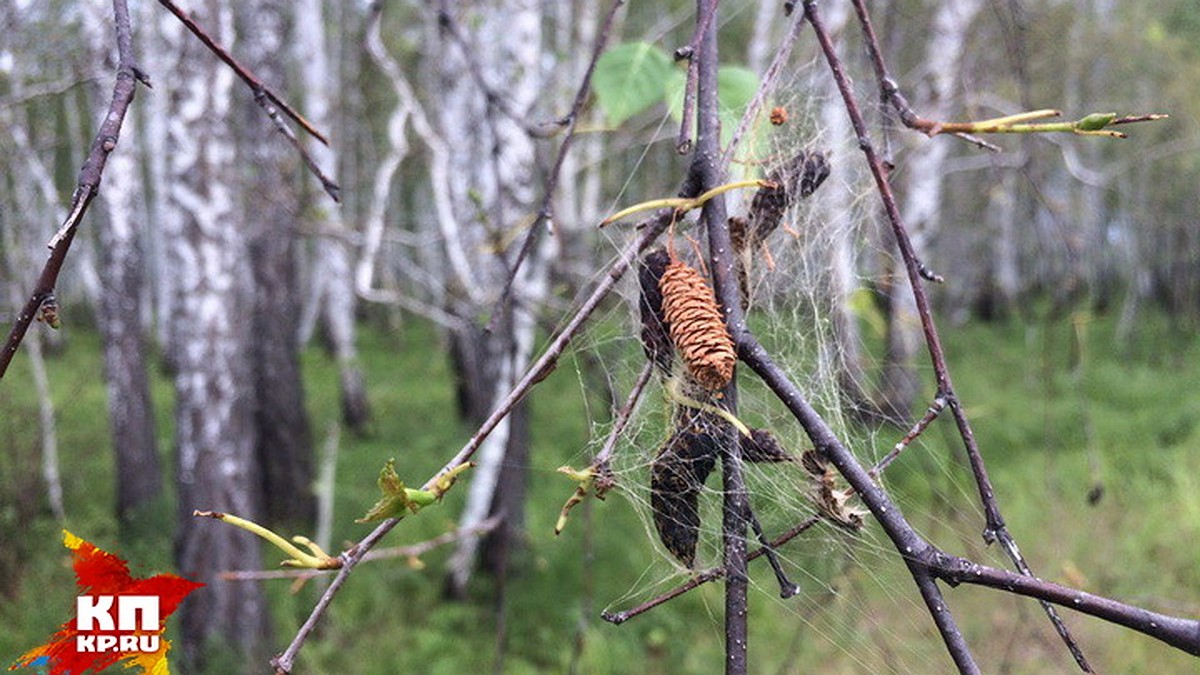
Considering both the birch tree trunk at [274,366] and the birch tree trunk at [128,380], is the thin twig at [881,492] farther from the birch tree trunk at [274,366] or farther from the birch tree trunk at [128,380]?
the birch tree trunk at [128,380]

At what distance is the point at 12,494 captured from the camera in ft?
18.0

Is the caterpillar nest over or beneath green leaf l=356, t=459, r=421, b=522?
over

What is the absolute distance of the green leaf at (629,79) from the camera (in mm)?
1366

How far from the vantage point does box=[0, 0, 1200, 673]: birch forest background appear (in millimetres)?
742

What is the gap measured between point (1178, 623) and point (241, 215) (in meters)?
4.19

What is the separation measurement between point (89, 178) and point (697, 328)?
384mm

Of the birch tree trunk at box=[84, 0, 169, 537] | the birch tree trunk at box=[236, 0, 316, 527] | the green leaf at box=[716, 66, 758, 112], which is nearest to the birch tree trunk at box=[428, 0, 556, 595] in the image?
the birch tree trunk at box=[236, 0, 316, 527]

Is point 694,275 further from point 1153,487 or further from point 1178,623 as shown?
point 1153,487

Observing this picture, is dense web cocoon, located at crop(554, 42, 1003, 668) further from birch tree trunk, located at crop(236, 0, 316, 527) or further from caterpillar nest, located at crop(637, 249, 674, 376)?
birch tree trunk, located at crop(236, 0, 316, 527)

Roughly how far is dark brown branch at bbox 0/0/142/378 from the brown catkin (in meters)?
0.36

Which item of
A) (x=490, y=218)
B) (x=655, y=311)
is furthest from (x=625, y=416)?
(x=490, y=218)

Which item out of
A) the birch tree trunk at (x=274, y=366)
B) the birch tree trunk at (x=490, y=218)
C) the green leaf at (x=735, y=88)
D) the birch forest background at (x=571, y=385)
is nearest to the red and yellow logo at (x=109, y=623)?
the birch forest background at (x=571, y=385)

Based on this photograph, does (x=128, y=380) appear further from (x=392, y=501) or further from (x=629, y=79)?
(x=392, y=501)

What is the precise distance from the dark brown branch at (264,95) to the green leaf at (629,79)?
2.28 ft
